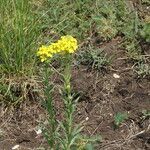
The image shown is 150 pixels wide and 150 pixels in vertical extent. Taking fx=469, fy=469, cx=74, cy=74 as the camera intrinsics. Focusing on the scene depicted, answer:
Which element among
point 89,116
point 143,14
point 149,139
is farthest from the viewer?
point 143,14

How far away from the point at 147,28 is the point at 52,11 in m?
0.90

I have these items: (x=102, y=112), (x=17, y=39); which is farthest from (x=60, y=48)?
(x=17, y=39)

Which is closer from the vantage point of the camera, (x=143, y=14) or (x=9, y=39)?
(x=9, y=39)

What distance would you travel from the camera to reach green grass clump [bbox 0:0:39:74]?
11.8 feet

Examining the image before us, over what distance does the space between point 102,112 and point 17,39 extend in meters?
0.87

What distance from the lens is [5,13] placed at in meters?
3.77

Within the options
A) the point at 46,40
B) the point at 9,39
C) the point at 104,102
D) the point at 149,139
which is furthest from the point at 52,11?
the point at 149,139

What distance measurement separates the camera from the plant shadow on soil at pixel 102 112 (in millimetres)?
3180

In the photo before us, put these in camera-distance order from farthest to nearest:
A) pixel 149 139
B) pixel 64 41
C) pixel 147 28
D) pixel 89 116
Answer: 1. pixel 147 28
2. pixel 89 116
3. pixel 149 139
4. pixel 64 41

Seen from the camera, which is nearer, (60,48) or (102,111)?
(60,48)

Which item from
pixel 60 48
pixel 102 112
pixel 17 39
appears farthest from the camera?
pixel 17 39

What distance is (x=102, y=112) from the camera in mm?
3391

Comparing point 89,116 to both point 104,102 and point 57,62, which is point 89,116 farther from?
point 57,62

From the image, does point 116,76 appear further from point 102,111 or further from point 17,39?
point 17,39
